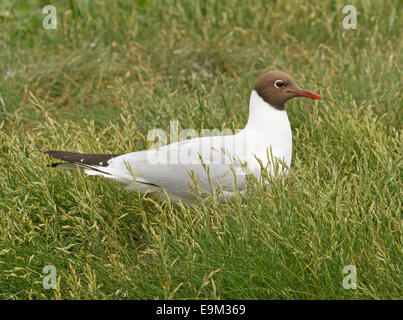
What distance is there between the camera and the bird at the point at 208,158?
11.5ft

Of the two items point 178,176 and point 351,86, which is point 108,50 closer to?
point 351,86

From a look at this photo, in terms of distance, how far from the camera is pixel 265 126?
12.4ft

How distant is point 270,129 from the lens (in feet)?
12.3

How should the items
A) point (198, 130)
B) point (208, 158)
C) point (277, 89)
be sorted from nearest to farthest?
point (208, 158), point (277, 89), point (198, 130)

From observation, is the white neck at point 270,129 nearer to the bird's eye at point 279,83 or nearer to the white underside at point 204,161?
the white underside at point 204,161

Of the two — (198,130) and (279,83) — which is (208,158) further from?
(198,130)

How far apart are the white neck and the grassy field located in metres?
0.18

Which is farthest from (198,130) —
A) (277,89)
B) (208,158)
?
(208,158)

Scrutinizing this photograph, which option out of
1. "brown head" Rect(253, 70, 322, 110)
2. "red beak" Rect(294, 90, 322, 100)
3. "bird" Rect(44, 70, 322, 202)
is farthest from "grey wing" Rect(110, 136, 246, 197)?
"red beak" Rect(294, 90, 322, 100)

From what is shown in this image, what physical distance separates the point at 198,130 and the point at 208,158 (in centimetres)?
82
